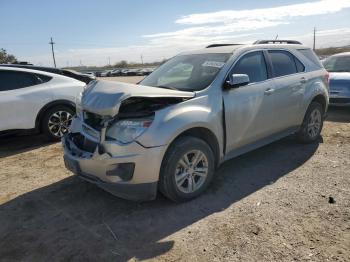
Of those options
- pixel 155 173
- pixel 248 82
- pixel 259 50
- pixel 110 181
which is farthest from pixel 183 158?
pixel 259 50

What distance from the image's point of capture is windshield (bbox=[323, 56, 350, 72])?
9.64 meters

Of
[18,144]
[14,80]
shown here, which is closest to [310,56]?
[14,80]

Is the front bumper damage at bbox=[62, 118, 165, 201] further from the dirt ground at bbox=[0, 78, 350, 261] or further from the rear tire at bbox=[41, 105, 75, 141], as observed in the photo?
the rear tire at bbox=[41, 105, 75, 141]

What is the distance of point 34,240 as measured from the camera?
350cm

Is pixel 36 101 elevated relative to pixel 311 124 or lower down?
elevated

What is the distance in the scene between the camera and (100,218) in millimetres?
3873

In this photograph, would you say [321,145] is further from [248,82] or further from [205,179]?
[205,179]

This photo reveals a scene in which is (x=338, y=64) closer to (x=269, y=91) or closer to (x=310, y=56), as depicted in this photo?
(x=310, y=56)

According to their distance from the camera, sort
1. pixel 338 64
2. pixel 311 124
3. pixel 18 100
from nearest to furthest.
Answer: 1. pixel 311 124
2. pixel 18 100
3. pixel 338 64

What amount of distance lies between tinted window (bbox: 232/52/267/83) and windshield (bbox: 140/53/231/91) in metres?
0.22

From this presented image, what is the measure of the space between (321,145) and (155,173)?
3679mm

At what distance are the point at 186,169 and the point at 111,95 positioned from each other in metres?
1.18

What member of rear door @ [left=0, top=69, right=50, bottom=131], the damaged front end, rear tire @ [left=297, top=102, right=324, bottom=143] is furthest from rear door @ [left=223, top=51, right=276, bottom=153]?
rear door @ [left=0, top=69, right=50, bottom=131]

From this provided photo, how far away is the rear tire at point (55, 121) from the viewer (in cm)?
694
